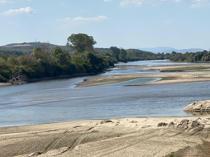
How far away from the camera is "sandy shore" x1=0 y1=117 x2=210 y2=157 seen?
26.0m

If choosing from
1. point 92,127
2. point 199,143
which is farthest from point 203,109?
point 199,143

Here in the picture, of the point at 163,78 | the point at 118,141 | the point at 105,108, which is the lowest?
the point at 163,78

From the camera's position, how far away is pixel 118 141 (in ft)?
93.1

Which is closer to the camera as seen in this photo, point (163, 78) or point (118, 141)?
point (118, 141)

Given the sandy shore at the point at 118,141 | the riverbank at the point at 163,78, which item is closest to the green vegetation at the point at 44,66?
the riverbank at the point at 163,78

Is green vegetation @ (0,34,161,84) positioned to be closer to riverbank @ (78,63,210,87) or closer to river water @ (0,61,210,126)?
riverbank @ (78,63,210,87)

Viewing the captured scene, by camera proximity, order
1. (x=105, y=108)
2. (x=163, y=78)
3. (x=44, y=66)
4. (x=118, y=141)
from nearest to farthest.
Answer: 1. (x=118, y=141)
2. (x=105, y=108)
3. (x=163, y=78)
4. (x=44, y=66)

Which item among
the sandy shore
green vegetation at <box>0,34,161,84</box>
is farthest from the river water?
green vegetation at <box>0,34,161,84</box>

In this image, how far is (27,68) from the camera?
13212 centimetres

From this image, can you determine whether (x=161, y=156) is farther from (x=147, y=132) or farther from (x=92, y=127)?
(x=92, y=127)

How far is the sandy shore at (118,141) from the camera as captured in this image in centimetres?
2598

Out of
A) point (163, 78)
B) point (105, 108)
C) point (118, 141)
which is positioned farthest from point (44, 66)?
point (118, 141)

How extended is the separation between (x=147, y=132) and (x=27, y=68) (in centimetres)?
10366

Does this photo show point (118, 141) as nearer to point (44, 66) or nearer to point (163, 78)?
point (163, 78)
